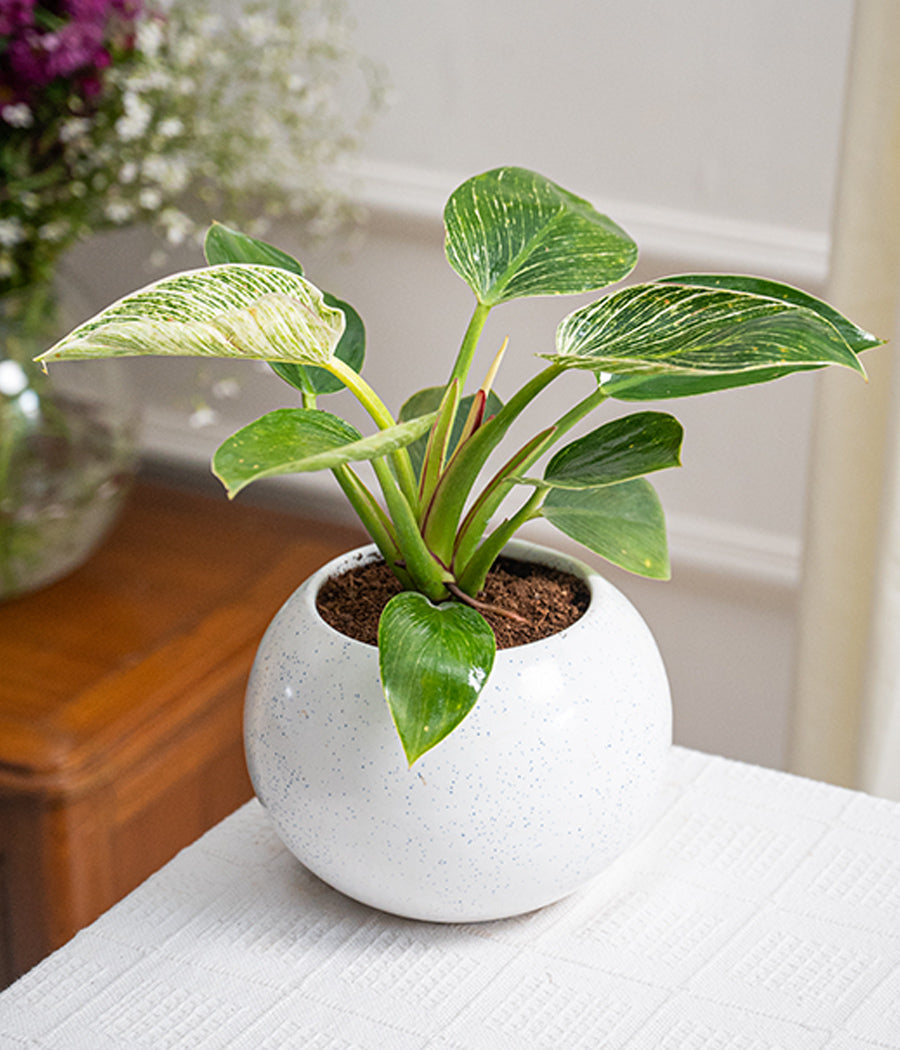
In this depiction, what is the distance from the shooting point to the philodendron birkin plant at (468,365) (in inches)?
18.1

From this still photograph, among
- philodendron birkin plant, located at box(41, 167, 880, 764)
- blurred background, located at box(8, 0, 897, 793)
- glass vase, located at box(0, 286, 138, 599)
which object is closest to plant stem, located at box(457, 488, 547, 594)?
philodendron birkin plant, located at box(41, 167, 880, 764)

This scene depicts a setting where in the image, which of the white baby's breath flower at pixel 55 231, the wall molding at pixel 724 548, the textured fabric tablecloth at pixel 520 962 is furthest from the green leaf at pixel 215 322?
the wall molding at pixel 724 548

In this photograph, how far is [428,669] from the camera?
1.62 ft

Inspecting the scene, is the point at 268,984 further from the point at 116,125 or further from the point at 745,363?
the point at 116,125

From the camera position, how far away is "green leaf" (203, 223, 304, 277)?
1.92ft

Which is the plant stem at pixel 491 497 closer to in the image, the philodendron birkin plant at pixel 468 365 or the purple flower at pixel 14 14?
the philodendron birkin plant at pixel 468 365

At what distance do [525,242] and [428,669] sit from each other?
0.63 feet

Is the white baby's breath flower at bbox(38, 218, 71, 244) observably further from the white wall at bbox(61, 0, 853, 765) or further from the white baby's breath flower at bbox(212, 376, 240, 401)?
the white baby's breath flower at bbox(212, 376, 240, 401)

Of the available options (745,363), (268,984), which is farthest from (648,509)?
(268,984)

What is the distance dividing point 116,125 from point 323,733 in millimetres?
810

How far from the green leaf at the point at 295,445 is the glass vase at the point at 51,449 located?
68cm

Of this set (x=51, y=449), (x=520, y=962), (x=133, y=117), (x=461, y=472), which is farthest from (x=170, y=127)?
(x=520, y=962)

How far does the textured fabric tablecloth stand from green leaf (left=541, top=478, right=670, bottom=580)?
0.18 meters

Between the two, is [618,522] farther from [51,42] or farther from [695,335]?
[51,42]
